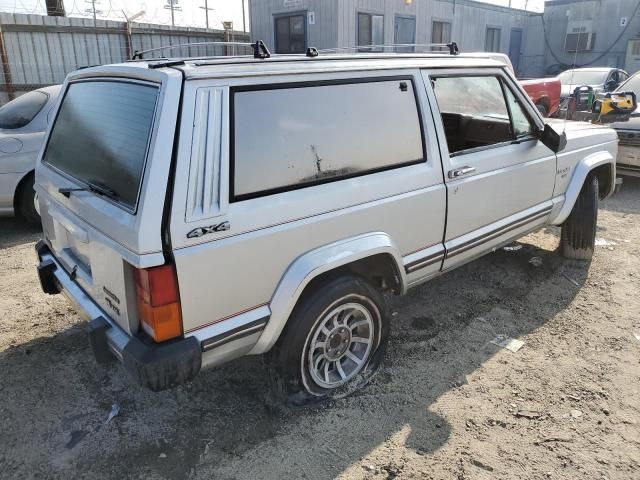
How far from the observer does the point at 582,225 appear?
4684mm

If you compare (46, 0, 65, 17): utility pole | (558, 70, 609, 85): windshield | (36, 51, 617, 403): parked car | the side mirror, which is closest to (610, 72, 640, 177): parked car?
the side mirror

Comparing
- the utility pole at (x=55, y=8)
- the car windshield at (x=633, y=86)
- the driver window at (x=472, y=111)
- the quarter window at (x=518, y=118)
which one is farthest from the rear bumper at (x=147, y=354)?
the utility pole at (x=55, y=8)

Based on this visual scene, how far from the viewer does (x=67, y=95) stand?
3.18 m

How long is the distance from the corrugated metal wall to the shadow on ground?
9.03 metres

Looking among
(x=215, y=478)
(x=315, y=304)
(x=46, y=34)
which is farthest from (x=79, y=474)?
(x=46, y=34)

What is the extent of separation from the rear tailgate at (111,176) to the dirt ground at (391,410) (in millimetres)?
732

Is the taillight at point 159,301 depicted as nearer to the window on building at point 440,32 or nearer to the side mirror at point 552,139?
the side mirror at point 552,139

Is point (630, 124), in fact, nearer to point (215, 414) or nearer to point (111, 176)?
point (215, 414)

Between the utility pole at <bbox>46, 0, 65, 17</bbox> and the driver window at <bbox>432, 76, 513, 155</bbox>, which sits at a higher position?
the utility pole at <bbox>46, 0, 65, 17</bbox>

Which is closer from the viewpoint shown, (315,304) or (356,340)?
(315,304)

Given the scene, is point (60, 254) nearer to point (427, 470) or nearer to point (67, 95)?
point (67, 95)

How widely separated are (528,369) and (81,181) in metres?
2.88

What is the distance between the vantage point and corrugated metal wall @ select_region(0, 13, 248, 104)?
10.4m

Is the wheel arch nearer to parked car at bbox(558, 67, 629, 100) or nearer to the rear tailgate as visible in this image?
the rear tailgate
